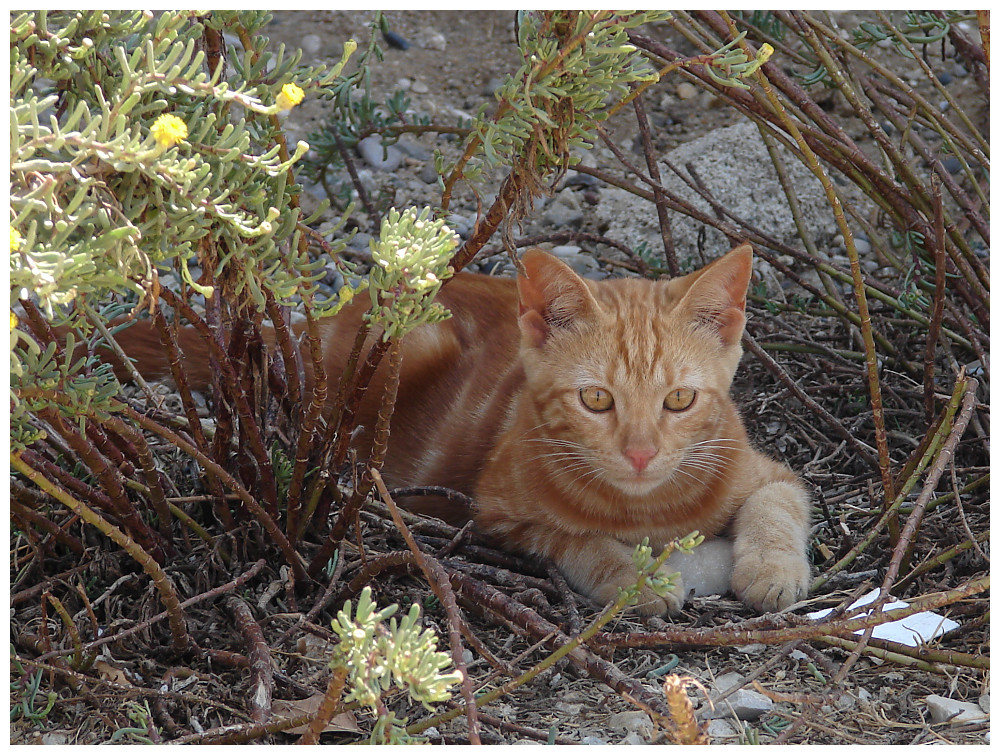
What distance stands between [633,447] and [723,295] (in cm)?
47

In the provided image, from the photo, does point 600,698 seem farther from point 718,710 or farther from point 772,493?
point 772,493

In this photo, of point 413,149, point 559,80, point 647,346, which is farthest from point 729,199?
point 559,80

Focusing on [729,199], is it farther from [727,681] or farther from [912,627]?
[727,681]

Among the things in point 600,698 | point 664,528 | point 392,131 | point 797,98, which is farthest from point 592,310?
point 392,131

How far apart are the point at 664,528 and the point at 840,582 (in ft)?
1.47

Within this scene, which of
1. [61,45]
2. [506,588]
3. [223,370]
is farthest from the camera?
[506,588]

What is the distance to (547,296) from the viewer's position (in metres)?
2.49

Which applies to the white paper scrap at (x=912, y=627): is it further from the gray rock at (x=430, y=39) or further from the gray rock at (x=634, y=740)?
the gray rock at (x=430, y=39)

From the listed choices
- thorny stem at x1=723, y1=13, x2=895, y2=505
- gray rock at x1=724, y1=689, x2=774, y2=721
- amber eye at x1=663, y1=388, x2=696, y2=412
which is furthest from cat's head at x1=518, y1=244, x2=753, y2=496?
gray rock at x1=724, y1=689, x2=774, y2=721

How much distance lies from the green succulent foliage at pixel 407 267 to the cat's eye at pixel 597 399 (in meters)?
0.83

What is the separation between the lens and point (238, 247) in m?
1.61

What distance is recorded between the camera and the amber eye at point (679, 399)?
→ 2422mm

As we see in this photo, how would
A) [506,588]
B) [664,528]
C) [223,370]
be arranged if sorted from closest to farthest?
[223,370] → [506,588] → [664,528]

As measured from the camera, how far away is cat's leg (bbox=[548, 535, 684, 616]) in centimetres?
227
